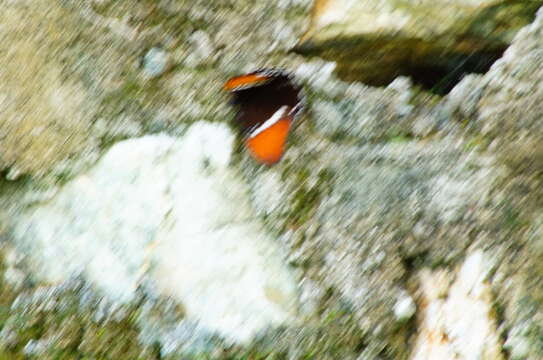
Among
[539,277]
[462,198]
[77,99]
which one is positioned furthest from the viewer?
[77,99]

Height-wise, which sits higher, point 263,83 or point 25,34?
point 25,34

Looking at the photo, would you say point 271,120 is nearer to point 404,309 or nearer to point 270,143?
point 270,143

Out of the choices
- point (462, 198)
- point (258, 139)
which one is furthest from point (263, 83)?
point (462, 198)

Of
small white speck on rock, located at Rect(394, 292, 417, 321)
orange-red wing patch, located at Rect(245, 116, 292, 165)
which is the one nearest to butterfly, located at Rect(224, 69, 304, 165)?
orange-red wing patch, located at Rect(245, 116, 292, 165)

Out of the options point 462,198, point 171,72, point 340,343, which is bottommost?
point 340,343

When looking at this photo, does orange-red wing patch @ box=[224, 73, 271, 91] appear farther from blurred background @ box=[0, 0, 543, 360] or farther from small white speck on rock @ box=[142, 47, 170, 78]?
small white speck on rock @ box=[142, 47, 170, 78]

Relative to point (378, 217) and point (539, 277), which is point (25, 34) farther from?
point (539, 277)

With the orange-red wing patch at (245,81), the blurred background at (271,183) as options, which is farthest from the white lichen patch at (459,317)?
the orange-red wing patch at (245,81)

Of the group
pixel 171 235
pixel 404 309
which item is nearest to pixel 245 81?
pixel 171 235
